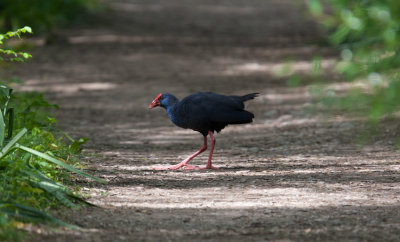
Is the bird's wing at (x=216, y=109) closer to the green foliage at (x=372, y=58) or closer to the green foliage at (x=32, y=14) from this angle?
the green foliage at (x=372, y=58)

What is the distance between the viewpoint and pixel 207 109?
599cm

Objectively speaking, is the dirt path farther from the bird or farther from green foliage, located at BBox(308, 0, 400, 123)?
green foliage, located at BBox(308, 0, 400, 123)

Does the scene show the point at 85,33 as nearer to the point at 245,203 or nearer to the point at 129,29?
the point at 129,29

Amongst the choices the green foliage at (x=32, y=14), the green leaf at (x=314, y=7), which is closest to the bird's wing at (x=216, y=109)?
the green leaf at (x=314, y=7)

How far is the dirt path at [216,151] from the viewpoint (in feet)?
13.7

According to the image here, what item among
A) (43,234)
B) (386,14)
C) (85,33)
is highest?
(85,33)

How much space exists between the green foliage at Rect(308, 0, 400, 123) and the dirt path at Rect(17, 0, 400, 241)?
974 millimetres

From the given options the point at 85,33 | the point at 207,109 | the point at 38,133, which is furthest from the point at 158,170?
the point at 85,33

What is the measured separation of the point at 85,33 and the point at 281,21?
5509mm

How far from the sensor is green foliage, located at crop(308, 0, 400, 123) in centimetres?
289

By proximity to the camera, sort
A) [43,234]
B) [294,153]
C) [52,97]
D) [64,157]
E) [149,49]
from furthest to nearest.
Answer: [149,49], [52,97], [294,153], [64,157], [43,234]

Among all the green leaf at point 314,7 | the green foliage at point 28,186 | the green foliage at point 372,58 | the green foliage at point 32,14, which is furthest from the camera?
the green foliage at point 32,14

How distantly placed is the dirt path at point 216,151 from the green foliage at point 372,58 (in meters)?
0.97

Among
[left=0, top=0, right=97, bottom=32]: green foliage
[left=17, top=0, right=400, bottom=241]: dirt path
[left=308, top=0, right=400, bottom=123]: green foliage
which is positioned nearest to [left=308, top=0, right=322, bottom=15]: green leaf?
[left=308, top=0, right=400, bottom=123]: green foliage
